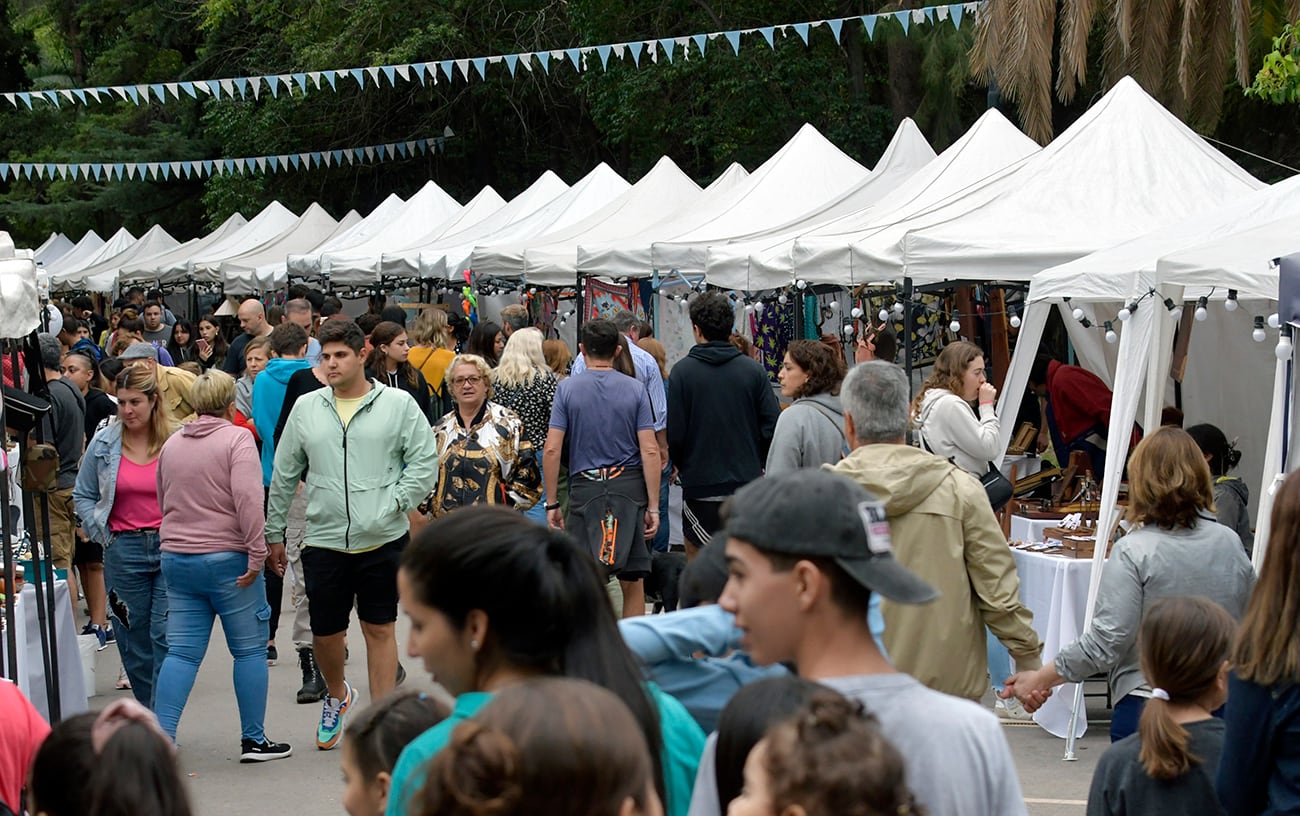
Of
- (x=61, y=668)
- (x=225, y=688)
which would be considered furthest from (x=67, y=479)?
(x=61, y=668)

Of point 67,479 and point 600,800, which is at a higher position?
point 600,800

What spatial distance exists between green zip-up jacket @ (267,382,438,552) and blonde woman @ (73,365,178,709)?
0.74 metres

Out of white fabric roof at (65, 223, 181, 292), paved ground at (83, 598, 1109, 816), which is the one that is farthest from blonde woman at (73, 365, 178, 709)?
white fabric roof at (65, 223, 181, 292)

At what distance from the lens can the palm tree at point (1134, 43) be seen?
16688 mm

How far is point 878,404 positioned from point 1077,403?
594 centimetres

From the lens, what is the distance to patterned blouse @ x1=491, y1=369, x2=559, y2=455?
28.6 ft

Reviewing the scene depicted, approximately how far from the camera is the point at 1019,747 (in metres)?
7.16

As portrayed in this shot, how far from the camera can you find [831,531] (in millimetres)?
2316

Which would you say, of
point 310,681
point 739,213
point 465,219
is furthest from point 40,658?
point 465,219

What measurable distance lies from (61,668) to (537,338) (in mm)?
3256

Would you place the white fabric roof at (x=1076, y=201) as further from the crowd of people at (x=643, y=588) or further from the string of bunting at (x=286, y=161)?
the string of bunting at (x=286, y=161)

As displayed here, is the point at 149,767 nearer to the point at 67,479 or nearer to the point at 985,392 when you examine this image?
the point at 985,392

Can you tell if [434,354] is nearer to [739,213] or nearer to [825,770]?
[739,213]

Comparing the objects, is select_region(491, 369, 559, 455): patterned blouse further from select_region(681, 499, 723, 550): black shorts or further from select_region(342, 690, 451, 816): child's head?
select_region(342, 690, 451, 816): child's head
